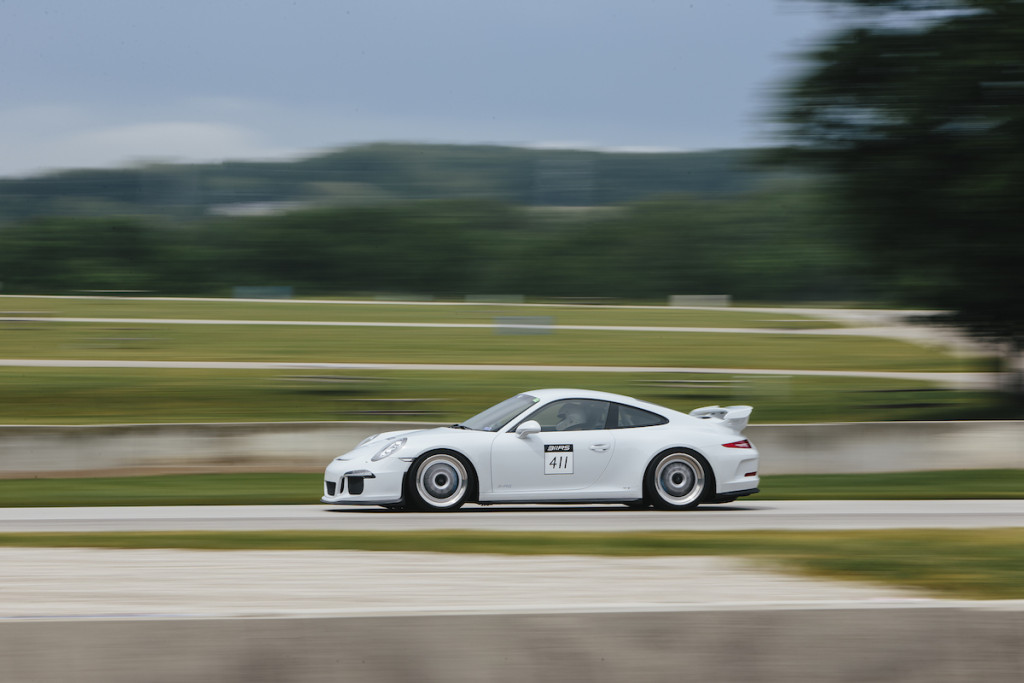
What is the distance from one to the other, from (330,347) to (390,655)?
27.5 metres

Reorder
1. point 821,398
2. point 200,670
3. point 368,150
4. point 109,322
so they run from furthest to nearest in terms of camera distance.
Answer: point 368,150, point 109,322, point 821,398, point 200,670

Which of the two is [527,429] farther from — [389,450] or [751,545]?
[751,545]

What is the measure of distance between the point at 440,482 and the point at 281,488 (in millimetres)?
4094

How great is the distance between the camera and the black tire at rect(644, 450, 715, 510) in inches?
432

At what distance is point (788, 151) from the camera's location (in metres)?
20.1

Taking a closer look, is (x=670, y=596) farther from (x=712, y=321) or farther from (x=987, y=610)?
(x=712, y=321)

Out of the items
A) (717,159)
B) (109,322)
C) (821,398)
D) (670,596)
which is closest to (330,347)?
(109,322)

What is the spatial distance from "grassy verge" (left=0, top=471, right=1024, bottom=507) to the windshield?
2.78 meters

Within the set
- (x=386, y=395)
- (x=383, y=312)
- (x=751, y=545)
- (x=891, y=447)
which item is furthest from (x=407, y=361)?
(x=751, y=545)

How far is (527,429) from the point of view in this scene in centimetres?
1060

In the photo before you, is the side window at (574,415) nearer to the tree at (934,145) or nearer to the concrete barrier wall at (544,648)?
the concrete barrier wall at (544,648)

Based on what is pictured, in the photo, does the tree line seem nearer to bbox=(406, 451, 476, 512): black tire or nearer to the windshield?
the windshield

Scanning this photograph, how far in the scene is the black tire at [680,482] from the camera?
1097 centimetres

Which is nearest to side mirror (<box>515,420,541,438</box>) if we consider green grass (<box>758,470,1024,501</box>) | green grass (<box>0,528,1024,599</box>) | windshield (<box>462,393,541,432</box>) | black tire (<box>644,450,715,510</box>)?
windshield (<box>462,393,541,432</box>)
